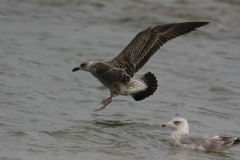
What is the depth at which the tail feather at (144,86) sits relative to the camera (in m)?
7.45

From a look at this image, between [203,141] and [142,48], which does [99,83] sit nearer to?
[142,48]

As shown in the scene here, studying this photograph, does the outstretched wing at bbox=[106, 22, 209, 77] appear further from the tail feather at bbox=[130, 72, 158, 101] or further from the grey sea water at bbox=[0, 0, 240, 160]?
the grey sea water at bbox=[0, 0, 240, 160]

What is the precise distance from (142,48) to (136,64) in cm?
30

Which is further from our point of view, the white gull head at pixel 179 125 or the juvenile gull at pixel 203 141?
the white gull head at pixel 179 125

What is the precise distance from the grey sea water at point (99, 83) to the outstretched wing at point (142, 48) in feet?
2.92

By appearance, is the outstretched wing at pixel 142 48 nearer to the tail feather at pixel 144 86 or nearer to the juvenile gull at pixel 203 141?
the tail feather at pixel 144 86

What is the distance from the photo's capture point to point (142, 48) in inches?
309

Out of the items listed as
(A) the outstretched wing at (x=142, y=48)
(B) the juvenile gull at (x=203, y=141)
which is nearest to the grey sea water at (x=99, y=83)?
(B) the juvenile gull at (x=203, y=141)

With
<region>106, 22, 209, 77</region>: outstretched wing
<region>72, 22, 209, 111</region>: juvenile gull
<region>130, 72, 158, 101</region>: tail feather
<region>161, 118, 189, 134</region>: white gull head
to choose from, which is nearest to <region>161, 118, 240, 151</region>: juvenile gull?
<region>161, 118, 189, 134</region>: white gull head

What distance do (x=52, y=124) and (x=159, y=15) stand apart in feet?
35.1

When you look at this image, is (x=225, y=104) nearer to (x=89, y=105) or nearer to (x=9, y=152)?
(x=89, y=105)

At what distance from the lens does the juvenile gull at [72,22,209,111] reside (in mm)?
7488

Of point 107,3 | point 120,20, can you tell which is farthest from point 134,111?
point 107,3

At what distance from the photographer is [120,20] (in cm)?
1606
